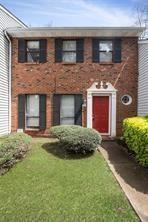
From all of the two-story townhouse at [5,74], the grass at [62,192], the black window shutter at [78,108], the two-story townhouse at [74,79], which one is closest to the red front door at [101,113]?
the two-story townhouse at [74,79]

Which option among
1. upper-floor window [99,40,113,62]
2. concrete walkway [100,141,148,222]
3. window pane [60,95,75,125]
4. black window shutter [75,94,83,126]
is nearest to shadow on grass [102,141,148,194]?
concrete walkway [100,141,148,222]

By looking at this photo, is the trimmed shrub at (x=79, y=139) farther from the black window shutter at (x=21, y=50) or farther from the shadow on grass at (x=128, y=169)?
the black window shutter at (x=21, y=50)

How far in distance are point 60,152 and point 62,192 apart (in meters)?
4.10

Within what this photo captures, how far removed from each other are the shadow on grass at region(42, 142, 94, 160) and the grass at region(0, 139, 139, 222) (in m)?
0.13

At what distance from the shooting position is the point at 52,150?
1246 centimetres

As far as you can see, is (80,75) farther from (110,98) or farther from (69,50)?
(110,98)

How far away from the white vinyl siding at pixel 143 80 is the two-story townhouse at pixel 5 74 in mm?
6433

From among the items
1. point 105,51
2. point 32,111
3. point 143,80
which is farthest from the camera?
point 32,111

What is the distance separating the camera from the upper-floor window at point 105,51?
16.3 metres

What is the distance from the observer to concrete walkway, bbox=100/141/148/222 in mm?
7246

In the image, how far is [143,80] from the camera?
15531 mm

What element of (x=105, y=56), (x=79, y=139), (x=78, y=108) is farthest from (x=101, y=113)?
(x=79, y=139)

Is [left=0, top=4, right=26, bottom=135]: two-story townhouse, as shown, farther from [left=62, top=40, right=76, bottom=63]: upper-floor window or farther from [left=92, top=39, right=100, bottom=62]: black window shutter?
[left=92, top=39, right=100, bottom=62]: black window shutter

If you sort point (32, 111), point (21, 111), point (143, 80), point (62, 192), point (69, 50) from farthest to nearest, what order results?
point (32, 111), point (21, 111), point (69, 50), point (143, 80), point (62, 192)
